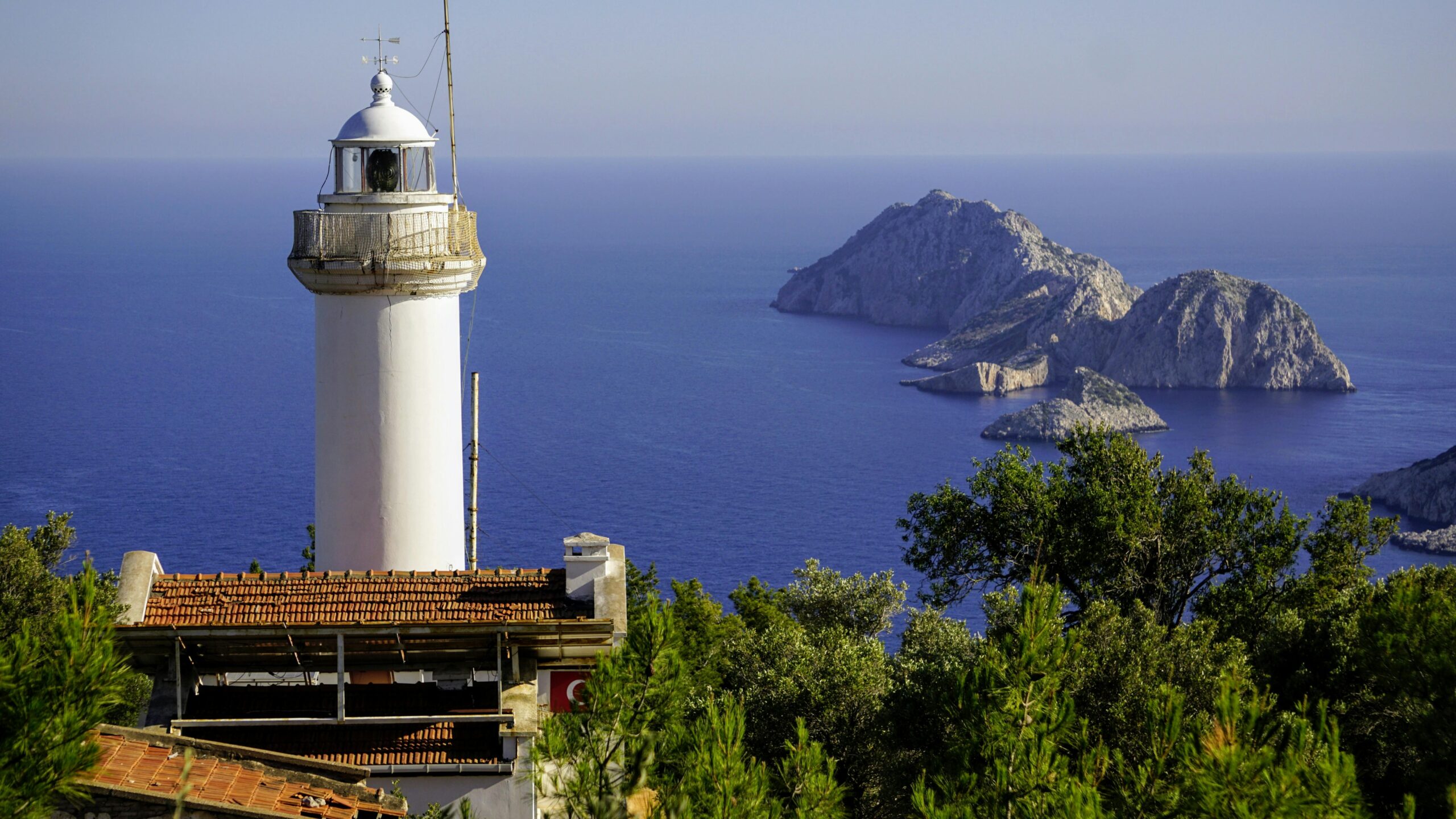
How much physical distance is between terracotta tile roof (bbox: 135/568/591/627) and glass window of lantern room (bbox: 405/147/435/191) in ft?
18.3

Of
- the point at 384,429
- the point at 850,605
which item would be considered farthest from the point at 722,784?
the point at 850,605

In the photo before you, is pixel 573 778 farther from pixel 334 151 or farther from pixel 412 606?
pixel 334 151

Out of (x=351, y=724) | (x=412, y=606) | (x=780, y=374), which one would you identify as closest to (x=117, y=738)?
(x=351, y=724)

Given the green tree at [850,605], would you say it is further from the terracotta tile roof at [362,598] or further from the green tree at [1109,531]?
the terracotta tile roof at [362,598]

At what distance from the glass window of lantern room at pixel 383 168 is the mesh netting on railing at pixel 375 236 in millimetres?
663

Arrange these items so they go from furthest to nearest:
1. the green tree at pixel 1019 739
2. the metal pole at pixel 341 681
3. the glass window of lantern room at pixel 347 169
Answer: the glass window of lantern room at pixel 347 169
the metal pole at pixel 341 681
the green tree at pixel 1019 739

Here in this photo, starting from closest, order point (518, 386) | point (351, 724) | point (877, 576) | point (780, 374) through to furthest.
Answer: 1. point (351, 724)
2. point (877, 576)
3. point (518, 386)
4. point (780, 374)

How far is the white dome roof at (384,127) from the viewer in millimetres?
18438

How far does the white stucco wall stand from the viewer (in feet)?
58.4

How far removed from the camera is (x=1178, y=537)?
28000mm

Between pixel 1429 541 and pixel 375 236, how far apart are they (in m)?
124

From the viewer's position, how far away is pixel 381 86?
19047 millimetres

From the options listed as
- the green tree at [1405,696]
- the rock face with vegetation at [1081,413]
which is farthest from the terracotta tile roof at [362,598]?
the rock face with vegetation at [1081,413]

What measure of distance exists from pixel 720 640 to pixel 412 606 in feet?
44.4
